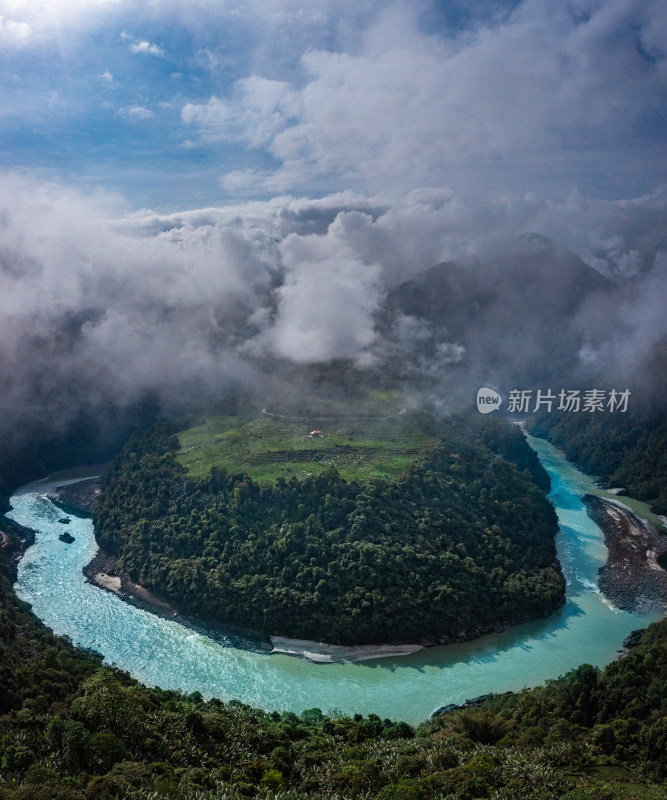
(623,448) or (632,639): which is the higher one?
(623,448)

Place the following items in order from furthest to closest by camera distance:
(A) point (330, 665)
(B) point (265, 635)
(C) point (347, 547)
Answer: (C) point (347, 547) < (B) point (265, 635) < (A) point (330, 665)

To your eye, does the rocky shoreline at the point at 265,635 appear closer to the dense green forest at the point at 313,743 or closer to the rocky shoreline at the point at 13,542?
the dense green forest at the point at 313,743

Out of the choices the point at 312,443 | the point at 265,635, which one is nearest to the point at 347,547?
the point at 265,635

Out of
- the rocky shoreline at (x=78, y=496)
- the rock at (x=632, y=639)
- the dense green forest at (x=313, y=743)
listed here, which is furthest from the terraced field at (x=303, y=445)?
the dense green forest at (x=313, y=743)

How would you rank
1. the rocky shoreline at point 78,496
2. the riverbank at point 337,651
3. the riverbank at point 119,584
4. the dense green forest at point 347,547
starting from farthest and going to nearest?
1. the rocky shoreline at point 78,496
2. the riverbank at point 119,584
3. the dense green forest at point 347,547
4. the riverbank at point 337,651

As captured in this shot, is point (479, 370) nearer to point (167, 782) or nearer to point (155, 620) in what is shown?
point (155, 620)

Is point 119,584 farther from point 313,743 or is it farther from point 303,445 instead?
point 313,743
